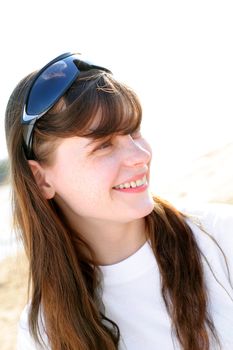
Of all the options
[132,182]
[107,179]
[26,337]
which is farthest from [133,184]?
[26,337]

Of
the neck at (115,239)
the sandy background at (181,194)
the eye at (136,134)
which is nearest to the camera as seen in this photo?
the eye at (136,134)

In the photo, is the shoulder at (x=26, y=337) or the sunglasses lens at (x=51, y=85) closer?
the sunglasses lens at (x=51, y=85)

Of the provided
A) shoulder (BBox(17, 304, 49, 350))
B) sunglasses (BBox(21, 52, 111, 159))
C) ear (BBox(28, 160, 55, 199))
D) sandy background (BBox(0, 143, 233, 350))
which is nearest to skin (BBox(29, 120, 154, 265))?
ear (BBox(28, 160, 55, 199))

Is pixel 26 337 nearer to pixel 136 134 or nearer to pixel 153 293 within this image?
pixel 153 293

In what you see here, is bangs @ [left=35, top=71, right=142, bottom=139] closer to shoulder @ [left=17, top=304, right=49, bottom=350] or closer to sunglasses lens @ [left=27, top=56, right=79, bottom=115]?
sunglasses lens @ [left=27, top=56, right=79, bottom=115]

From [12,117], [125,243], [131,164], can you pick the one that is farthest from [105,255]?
[12,117]

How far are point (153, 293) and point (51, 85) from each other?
0.86 meters

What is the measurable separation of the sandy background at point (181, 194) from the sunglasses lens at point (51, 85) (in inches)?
84.3

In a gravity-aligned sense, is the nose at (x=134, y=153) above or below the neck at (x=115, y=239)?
above

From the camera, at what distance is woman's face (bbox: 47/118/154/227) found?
1.68 metres

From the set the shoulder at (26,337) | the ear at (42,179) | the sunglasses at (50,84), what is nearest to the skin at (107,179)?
the ear at (42,179)

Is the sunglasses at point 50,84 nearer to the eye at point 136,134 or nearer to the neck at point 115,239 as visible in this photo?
the eye at point 136,134

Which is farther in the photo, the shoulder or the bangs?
the shoulder

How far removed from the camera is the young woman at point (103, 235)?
1.67 metres
